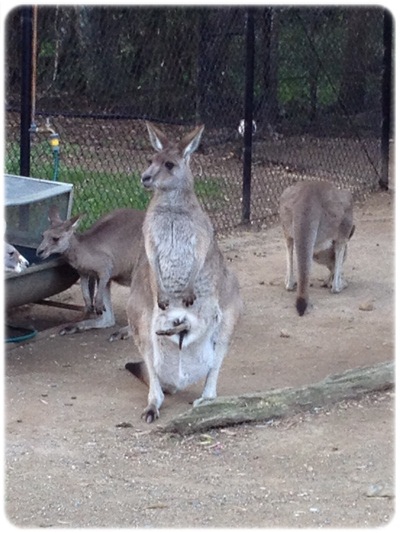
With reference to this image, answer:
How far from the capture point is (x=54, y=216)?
240 inches

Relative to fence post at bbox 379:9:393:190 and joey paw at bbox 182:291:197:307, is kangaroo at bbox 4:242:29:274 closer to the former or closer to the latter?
joey paw at bbox 182:291:197:307

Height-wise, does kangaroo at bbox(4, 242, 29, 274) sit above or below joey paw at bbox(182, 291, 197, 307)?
above

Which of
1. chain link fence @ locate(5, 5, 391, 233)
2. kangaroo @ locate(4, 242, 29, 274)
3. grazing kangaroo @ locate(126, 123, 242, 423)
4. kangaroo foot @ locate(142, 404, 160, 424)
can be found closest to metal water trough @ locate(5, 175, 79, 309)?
kangaroo @ locate(4, 242, 29, 274)

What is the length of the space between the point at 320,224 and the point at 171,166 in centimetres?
197

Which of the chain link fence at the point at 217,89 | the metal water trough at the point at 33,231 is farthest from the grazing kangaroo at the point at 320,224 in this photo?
the chain link fence at the point at 217,89

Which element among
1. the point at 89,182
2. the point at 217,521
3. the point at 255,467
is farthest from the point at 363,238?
the point at 217,521

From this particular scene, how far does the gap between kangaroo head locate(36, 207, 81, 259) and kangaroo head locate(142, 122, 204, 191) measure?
41.3 inches

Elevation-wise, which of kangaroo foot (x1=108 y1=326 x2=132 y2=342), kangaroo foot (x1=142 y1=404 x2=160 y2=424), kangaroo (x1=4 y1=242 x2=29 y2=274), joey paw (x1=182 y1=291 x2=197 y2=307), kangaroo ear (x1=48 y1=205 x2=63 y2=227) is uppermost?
kangaroo ear (x1=48 y1=205 x2=63 y2=227)

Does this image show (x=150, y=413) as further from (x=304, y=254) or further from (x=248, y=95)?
(x=248, y=95)

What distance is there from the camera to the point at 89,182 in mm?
8961

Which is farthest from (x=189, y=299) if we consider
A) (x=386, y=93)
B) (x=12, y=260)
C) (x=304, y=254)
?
(x=386, y=93)

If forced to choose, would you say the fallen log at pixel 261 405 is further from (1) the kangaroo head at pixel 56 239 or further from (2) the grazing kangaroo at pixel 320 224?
(2) the grazing kangaroo at pixel 320 224

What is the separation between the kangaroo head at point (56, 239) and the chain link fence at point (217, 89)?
322 cm

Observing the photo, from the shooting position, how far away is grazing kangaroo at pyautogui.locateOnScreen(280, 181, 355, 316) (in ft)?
22.0
